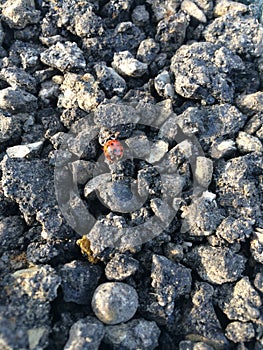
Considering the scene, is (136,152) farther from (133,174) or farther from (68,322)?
(68,322)

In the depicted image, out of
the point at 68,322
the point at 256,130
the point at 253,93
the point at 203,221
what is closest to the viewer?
the point at 68,322

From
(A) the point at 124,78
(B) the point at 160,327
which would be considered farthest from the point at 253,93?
(B) the point at 160,327

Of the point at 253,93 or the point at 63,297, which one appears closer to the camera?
the point at 63,297

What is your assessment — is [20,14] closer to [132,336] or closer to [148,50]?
[148,50]

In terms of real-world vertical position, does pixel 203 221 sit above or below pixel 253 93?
below

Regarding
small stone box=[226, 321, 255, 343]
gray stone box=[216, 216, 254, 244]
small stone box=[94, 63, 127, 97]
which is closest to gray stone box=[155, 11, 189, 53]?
small stone box=[94, 63, 127, 97]

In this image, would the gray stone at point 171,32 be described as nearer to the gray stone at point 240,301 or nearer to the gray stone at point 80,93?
the gray stone at point 80,93

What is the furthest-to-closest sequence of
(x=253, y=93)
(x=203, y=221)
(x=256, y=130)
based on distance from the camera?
(x=253, y=93) < (x=256, y=130) < (x=203, y=221)

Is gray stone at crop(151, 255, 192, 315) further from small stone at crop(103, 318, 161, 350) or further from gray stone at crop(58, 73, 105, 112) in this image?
gray stone at crop(58, 73, 105, 112)
